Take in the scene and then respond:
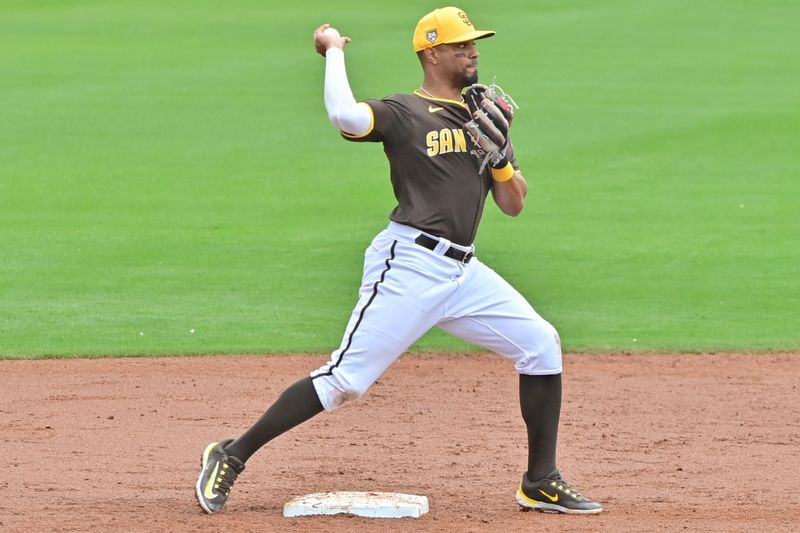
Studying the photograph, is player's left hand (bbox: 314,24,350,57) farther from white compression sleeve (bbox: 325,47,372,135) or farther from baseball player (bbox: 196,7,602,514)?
white compression sleeve (bbox: 325,47,372,135)

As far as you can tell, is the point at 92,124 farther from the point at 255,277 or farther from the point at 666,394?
the point at 666,394

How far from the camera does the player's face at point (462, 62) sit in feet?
19.0

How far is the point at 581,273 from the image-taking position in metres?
12.4

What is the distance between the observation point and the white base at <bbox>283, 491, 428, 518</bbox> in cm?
577

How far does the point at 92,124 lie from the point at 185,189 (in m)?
4.25

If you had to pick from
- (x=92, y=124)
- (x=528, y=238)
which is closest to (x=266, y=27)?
(x=92, y=124)

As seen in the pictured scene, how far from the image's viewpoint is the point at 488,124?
5.62 m

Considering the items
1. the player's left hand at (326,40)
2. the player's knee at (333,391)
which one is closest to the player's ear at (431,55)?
the player's left hand at (326,40)

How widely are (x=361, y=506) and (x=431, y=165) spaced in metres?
1.47

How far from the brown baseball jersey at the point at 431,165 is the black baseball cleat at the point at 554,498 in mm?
1110

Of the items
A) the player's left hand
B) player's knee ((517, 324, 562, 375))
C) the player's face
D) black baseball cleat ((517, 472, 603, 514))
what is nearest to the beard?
the player's face

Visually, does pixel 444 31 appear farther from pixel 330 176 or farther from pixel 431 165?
pixel 330 176

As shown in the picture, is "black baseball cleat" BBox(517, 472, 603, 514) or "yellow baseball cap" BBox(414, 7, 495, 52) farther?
"black baseball cleat" BBox(517, 472, 603, 514)

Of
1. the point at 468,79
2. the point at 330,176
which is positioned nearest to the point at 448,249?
the point at 468,79
